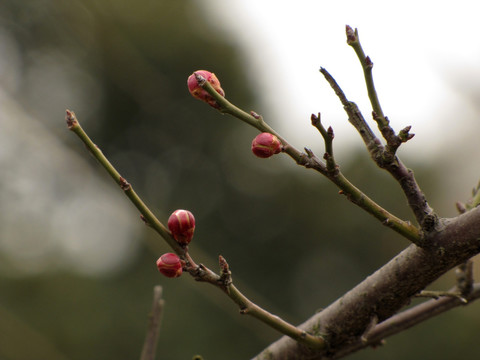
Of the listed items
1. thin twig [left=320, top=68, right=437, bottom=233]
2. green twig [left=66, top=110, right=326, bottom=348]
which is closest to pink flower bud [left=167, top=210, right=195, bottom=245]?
green twig [left=66, top=110, right=326, bottom=348]

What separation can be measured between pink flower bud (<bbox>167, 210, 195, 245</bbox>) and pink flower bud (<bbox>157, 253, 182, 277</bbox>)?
26 millimetres

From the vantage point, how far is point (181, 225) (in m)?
0.73

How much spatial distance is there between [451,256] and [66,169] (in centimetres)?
585

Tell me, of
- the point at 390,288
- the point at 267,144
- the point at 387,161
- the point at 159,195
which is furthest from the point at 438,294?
the point at 159,195

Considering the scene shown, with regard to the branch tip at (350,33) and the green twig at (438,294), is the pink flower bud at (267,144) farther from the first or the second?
the green twig at (438,294)

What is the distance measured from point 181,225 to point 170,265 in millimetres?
59

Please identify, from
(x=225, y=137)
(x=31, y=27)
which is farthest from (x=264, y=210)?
(x=31, y=27)

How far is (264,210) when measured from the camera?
20.5ft

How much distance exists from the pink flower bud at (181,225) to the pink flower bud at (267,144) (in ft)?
0.44

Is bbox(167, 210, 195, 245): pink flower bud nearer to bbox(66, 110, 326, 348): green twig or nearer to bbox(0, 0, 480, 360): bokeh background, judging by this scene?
bbox(66, 110, 326, 348): green twig

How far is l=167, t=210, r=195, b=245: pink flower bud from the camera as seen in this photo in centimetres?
73

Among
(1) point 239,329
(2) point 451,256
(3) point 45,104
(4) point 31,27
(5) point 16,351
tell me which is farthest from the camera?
(4) point 31,27

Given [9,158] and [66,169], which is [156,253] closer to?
[66,169]

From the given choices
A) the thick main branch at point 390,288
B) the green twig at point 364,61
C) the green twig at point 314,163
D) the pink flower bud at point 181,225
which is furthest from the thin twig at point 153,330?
the green twig at point 364,61
